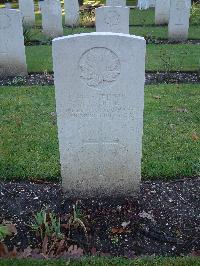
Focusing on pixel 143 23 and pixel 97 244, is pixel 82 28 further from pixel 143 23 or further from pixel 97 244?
pixel 97 244

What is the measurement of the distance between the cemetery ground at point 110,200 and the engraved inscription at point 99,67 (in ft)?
4.36

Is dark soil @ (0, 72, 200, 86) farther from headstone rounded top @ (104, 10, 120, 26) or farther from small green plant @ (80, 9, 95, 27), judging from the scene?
small green plant @ (80, 9, 95, 27)

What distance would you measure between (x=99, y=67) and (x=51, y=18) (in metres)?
10.3

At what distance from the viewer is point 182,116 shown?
6816 millimetres

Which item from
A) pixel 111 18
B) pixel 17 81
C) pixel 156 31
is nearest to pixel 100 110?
pixel 17 81

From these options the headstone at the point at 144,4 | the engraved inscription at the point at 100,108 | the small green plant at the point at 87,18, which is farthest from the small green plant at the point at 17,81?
the headstone at the point at 144,4

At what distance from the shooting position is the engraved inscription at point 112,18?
9.76 m

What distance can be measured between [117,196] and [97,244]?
0.79 metres

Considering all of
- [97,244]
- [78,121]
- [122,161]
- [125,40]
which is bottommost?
[97,244]

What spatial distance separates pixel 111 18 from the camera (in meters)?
9.79

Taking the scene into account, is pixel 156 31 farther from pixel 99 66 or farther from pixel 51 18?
pixel 99 66

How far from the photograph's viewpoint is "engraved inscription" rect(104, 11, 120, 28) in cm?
976

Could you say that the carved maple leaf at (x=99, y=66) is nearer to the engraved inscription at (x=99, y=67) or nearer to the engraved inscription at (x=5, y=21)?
the engraved inscription at (x=99, y=67)

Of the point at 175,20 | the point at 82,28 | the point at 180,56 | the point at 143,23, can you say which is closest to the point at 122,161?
the point at 180,56
